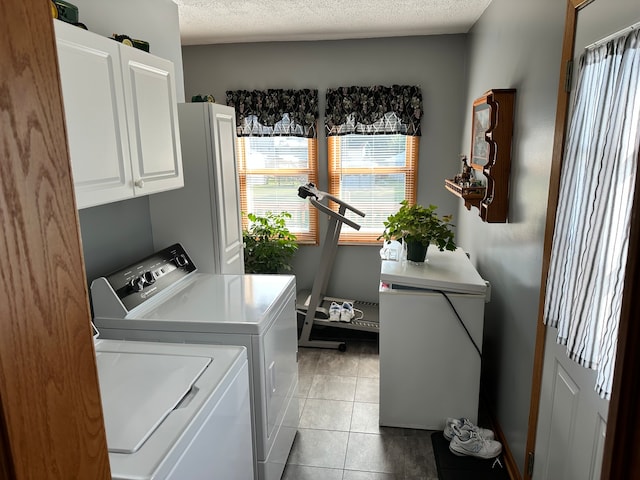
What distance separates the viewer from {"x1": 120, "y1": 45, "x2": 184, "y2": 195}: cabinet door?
1.85 meters

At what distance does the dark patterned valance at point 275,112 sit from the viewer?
4016 millimetres

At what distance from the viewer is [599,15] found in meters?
1.46

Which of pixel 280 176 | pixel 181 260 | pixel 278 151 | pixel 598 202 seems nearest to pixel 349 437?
pixel 181 260

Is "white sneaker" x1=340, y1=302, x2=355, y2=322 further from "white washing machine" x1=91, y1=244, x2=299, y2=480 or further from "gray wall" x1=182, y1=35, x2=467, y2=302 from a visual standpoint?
"white washing machine" x1=91, y1=244, x2=299, y2=480

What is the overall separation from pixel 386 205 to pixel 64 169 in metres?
3.69

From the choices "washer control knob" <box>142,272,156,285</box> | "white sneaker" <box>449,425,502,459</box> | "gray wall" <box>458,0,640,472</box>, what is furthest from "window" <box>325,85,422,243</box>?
"washer control knob" <box>142,272,156,285</box>

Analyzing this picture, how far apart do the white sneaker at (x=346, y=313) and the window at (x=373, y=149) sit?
2.01 feet

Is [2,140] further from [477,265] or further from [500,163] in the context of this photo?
[477,265]

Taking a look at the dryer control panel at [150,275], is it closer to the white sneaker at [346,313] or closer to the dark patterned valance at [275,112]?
the white sneaker at [346,313]

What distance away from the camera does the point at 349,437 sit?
2.70 meters

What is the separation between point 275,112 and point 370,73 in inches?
34.6

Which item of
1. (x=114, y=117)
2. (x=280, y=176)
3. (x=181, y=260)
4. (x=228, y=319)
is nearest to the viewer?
(x=114, y=117)

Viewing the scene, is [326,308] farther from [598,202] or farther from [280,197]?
[598,202]

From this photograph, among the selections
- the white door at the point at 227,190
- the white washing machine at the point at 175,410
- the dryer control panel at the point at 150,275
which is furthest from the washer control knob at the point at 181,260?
the white washing machine at the point at 175,410
